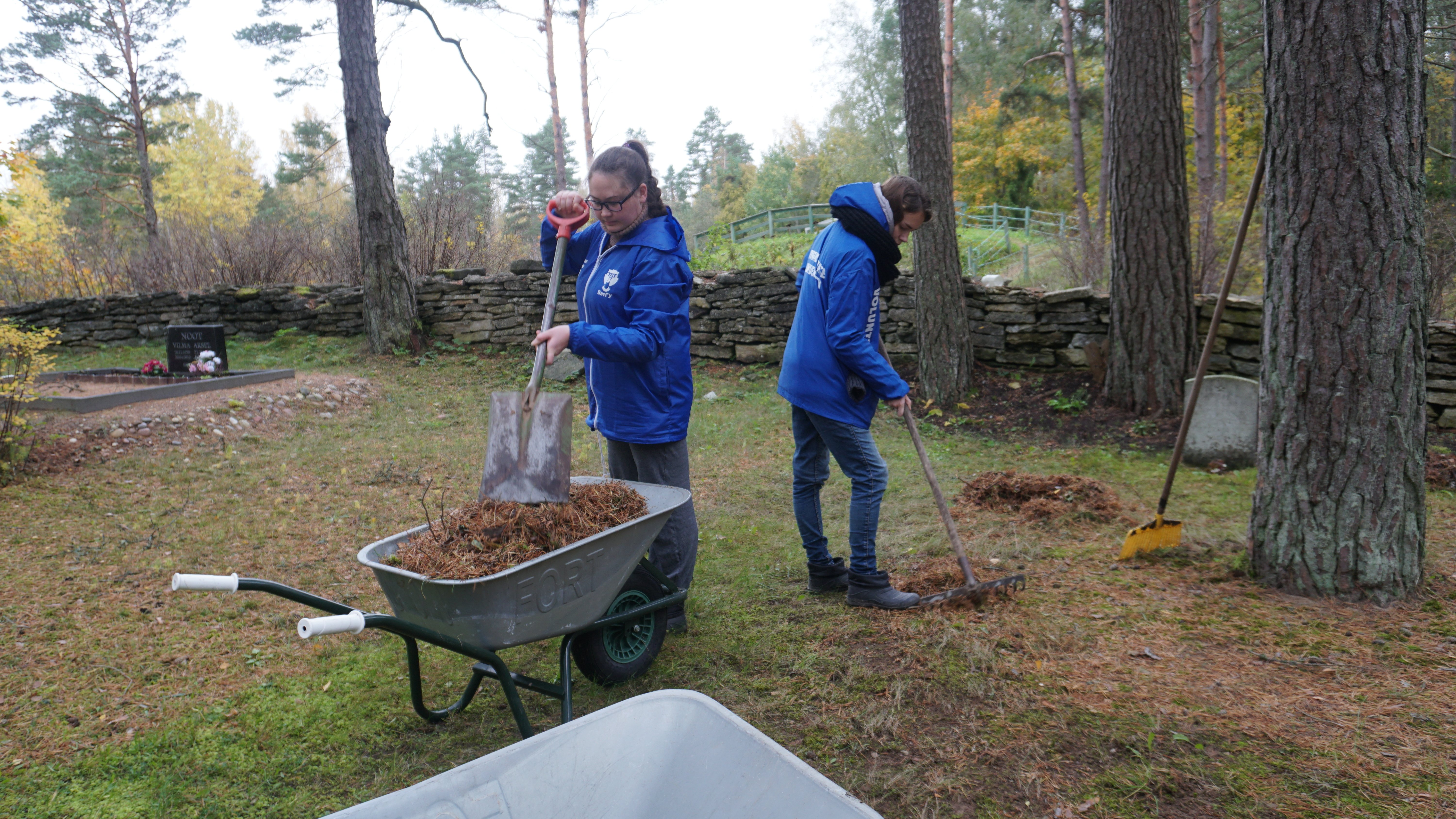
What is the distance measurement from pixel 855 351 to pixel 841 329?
10 cm

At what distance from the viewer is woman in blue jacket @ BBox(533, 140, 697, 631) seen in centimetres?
259

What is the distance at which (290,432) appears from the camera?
667 centimetres

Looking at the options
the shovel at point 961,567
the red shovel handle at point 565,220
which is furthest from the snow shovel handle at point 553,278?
the shovel at point 961,567

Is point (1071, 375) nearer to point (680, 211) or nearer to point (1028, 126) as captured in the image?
point (1028, 126)

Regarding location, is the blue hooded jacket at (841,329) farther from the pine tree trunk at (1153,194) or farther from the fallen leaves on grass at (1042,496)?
the pine tree trunk at (1153,194)

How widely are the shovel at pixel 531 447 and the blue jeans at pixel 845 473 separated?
1148 mm

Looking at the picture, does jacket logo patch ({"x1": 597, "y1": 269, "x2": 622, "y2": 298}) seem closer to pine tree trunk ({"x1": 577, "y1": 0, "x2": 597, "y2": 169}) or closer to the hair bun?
the hair bun

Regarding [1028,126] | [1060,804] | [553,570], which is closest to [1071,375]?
[1060,804]

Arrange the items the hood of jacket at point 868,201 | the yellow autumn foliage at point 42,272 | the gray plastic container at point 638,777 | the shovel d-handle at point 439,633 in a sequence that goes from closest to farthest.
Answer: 1. the gray plastic container at point 638,777
2. the shovel d-handle at point 439,633
3. the hood of jacket at point 868,201
4. the yellow autumn foliage at point 42,272

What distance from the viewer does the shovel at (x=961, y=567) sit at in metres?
3.05

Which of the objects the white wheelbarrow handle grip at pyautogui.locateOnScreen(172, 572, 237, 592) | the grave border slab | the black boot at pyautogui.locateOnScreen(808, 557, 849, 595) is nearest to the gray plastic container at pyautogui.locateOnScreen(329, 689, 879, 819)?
the white wheelbarrow handle grip at pyautogui.locateOnScreen(172, 572, 237, 592)

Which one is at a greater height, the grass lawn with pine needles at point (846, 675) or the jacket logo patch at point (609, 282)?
the jacket logo patch at point (609, 282)

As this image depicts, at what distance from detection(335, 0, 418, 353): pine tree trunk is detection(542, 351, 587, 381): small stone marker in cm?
211

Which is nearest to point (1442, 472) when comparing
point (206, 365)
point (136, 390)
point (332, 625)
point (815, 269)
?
point (815, 269)
